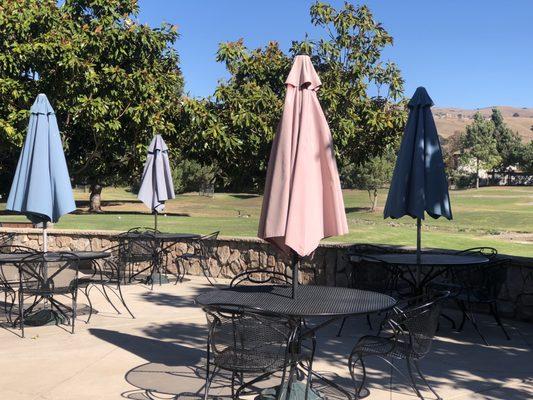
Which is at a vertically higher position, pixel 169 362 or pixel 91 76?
pixel 91 76

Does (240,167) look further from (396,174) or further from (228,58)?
(396,174)

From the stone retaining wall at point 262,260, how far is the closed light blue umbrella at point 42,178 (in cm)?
344

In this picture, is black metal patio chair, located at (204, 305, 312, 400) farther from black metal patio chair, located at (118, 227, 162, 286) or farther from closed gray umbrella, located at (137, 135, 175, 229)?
closed gray umbrella, located at (137, 135, 175, 229)

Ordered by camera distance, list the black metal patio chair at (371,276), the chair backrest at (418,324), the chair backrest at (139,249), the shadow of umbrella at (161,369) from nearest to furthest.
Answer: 1. the chair backrest at (418,324)
2. the shadow of umbrella at (161,369)
3. the black metal patio chair at (371,276)
4. the chair backrest at (139,249)

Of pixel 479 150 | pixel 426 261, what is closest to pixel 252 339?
pixel 426 261

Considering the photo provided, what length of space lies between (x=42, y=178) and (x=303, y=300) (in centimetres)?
390

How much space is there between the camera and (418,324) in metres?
4.38

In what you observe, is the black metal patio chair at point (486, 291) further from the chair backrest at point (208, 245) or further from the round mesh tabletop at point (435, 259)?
the chair backrest at point (208, 245)

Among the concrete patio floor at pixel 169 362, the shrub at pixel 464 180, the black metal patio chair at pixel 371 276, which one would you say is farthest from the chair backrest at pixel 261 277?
the shrub at pixel 464 180

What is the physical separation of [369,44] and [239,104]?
386cm

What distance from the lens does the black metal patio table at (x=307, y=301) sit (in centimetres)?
396

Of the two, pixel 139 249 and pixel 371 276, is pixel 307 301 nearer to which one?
pixel 371 276

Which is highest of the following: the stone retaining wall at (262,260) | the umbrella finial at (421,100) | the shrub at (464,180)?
the shrub at (464,180)

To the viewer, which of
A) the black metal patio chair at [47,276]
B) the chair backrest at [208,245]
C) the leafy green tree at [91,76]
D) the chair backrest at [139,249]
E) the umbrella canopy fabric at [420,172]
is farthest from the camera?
the leafy green tree at [91,76]
